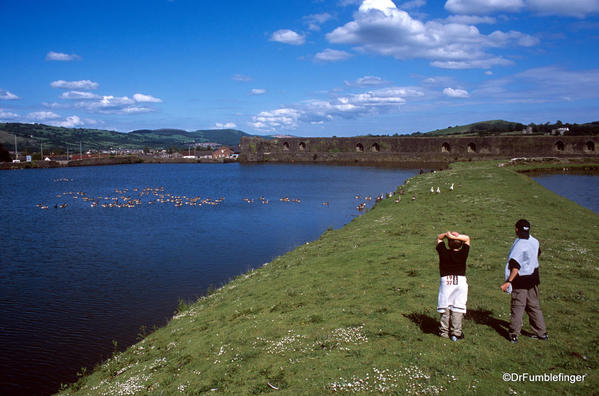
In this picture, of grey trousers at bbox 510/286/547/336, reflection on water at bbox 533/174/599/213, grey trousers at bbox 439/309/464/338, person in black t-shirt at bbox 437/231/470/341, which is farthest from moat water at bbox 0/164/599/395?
grey trousers at bbox 510/286/547/336

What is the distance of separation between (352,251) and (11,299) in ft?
51.7

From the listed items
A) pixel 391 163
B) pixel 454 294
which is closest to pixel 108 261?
pixel 454 294

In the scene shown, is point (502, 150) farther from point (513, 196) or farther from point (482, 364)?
point (482, 364)

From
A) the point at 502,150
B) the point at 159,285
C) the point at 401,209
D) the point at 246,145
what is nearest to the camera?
the point at 159,285

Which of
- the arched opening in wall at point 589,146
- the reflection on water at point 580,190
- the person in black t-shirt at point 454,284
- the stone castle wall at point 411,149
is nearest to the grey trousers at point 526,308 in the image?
the person in black t-shirt at point 454,284

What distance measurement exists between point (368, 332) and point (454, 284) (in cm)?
238

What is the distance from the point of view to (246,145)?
13612 centimetres

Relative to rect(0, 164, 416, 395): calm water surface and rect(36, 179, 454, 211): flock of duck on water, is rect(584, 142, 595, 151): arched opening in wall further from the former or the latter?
→ rect(0, 164, 416, 395): calm water surface

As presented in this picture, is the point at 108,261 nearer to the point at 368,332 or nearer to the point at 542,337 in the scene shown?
the point at 368,332

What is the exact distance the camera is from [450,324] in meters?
9.40

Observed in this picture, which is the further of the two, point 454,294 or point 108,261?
point 108,261

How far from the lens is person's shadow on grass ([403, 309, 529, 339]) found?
9.63 metres

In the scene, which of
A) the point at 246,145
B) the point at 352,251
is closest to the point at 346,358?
the point at 352,251

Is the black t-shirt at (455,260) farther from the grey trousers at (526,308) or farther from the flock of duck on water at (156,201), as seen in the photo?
the flock of duck on water at (156,201)
